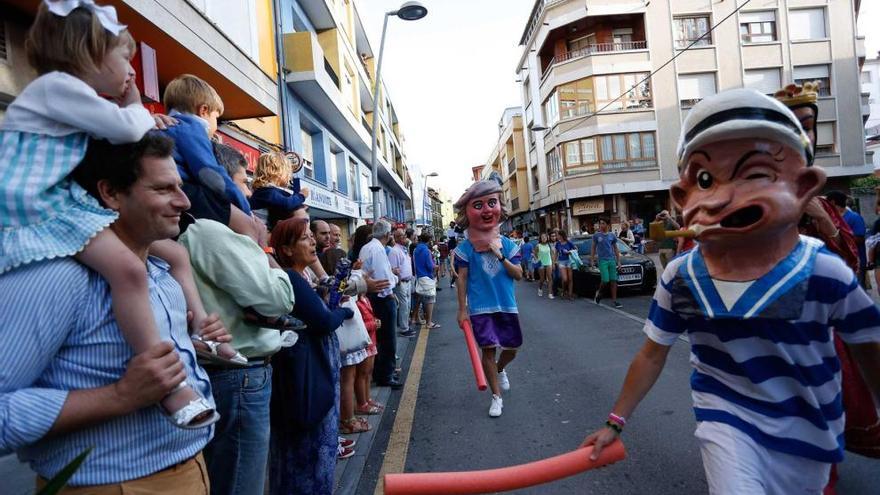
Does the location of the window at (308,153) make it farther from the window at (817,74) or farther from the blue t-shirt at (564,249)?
the window at (817,74)

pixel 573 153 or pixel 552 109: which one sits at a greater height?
pixel 552 109

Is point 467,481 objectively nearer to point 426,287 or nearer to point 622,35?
point 426,287

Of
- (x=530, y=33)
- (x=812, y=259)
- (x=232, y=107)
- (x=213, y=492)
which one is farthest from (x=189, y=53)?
(x=530, y=33)

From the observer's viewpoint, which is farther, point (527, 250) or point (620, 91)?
point (620, 91)

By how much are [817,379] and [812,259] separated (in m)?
0.39

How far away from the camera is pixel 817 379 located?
167cm

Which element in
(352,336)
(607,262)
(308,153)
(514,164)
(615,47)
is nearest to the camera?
(352,336)

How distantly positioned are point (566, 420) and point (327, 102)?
11.6 m

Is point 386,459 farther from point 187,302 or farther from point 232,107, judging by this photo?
point 232,107

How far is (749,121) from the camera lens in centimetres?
163

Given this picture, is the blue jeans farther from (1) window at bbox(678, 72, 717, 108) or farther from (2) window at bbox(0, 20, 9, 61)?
(1) window at bbox(678, 72, 717, 108)

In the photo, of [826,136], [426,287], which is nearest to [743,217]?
[426,287]

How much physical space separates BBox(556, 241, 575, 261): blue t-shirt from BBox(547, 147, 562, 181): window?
792 inches

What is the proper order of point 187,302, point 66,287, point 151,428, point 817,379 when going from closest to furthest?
point 66,287
point 151,428
point 817,379
point 187,302
